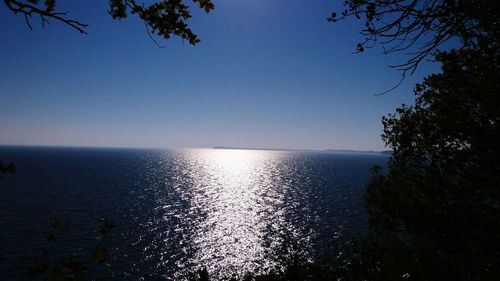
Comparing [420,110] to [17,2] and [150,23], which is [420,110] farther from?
[17,2]

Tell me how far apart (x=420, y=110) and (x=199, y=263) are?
3394 cm

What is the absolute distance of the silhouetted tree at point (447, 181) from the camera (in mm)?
13672

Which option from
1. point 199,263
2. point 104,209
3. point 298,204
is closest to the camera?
point 199,263

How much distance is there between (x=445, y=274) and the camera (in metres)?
14.6

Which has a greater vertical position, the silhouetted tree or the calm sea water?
the silhouetted tree

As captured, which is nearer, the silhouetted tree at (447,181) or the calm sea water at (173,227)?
the silhouetted tree at (447,181)

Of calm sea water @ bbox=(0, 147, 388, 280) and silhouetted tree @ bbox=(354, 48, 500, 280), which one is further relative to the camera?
calm sea water @ bbox=(0, 147, 388, 280)

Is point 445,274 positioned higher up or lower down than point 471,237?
lower down

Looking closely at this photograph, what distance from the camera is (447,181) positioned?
1786cm

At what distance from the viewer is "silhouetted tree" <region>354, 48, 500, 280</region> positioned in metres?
13.7

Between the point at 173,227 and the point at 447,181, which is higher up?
the point at 447,181

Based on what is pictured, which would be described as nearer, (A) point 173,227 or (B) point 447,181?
(B) point 447,181

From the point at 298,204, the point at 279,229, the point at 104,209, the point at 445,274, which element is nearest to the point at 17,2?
the point at 445,274

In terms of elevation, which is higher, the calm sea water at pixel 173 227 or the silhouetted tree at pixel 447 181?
the silhouetted tree at pixel 447 181
